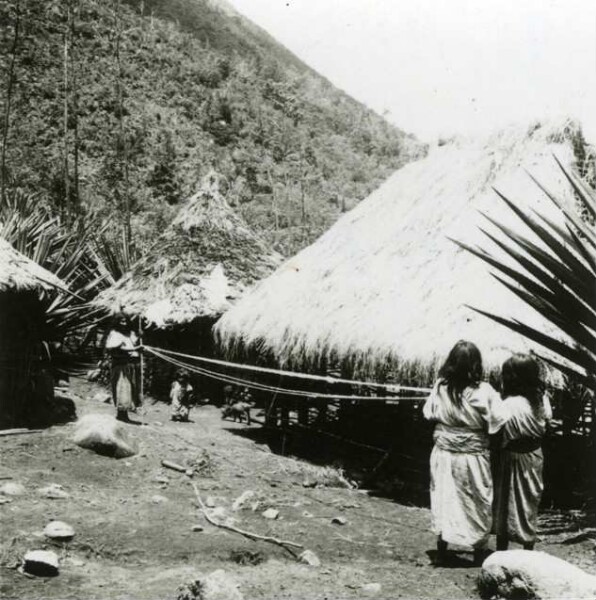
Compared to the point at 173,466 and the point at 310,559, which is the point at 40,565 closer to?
the point at 310,559

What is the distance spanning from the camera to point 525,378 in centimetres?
493

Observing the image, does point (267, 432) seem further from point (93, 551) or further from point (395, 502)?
point (93, 551)

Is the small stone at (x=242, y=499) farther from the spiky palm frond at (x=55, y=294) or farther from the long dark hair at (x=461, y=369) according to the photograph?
the spiky palm frond at (x=55, y=294)

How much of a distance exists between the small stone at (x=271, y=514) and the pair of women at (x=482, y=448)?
1557 millimetres

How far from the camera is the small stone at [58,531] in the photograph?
16.6ft

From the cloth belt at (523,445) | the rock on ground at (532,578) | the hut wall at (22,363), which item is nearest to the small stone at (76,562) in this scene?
the rock on ground at (532,578)

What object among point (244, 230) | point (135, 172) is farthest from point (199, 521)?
point (135, 172)

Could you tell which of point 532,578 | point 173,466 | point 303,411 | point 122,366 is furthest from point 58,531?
point 303,411

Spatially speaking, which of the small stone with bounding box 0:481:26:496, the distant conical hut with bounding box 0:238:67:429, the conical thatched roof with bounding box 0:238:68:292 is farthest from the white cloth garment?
the distant conical hut with bounding box 0:238:67:429

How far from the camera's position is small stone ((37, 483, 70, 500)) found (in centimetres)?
606

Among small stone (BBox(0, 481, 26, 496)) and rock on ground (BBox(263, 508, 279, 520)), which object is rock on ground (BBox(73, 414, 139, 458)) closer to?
small stone (BBox(0, 481, 26, 496))

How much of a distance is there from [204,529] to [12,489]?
5.25 feet

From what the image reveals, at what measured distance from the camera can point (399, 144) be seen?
45938 mm

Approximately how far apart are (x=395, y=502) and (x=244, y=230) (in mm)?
8840
